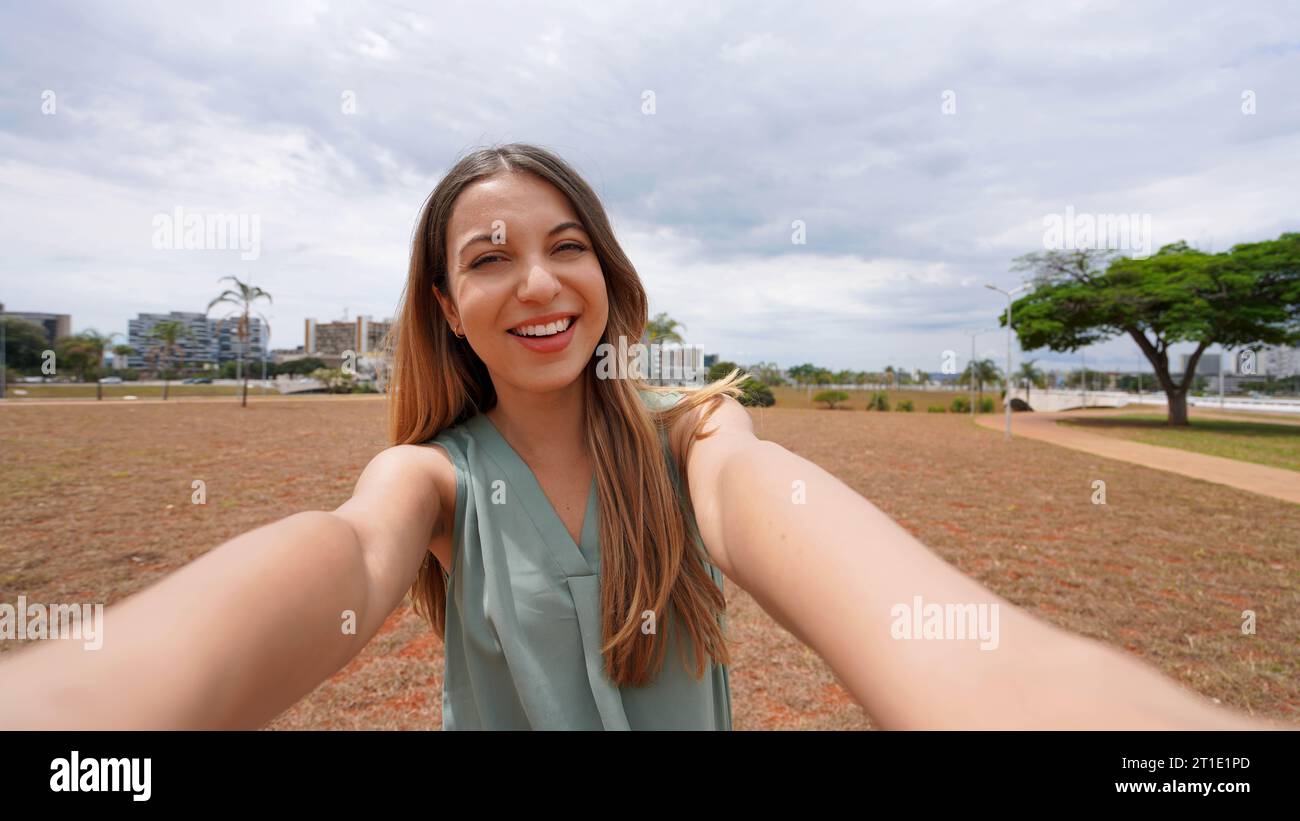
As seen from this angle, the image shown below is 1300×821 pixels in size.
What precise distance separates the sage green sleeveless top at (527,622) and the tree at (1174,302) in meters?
30.5

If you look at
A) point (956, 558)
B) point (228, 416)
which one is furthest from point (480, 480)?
point (228, 416)

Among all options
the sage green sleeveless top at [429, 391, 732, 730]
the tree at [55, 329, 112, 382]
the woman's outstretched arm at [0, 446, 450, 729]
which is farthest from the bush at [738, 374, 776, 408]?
the tree at [55, 329, 112, 382]

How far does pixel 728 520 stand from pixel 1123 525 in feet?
33.4

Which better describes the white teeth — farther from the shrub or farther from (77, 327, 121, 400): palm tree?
(77, 327, 121, 400): palm tree

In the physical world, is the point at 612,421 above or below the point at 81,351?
below

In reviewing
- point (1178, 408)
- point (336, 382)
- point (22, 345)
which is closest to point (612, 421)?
point (1178, 408)

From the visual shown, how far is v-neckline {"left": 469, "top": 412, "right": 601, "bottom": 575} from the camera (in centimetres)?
142

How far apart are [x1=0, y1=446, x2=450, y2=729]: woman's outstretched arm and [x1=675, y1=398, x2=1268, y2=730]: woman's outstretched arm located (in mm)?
698

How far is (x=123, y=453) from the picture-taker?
14.7 metres

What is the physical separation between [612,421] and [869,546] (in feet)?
2.66

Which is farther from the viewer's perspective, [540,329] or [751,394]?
[751,394]

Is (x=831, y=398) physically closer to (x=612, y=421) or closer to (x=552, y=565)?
(x=612, y=421)

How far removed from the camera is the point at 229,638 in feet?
2.61
